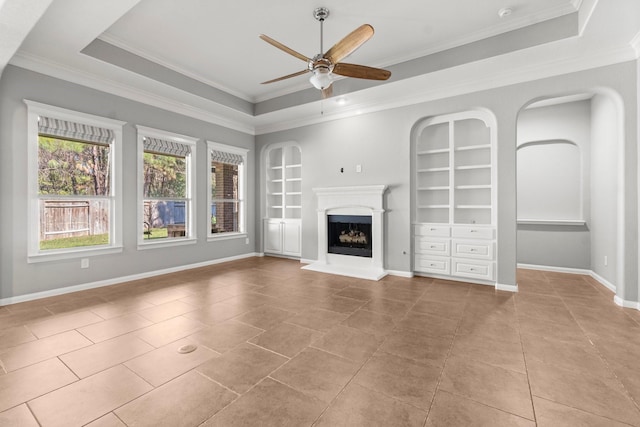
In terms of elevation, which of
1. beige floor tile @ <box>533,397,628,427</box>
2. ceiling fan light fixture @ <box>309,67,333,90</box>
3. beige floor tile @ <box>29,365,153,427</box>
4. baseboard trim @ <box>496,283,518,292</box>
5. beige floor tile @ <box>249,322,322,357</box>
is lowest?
beige floor tile @ <box>533,397,628,427</box>

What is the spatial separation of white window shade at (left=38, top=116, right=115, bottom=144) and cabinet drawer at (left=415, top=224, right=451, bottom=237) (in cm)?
497

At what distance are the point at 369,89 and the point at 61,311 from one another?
4.93 m

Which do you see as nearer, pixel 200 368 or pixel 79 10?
pixel 200 368

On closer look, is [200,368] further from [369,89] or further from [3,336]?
A: [369,89]

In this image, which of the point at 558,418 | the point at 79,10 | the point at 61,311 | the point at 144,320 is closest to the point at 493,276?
the point at 558,418

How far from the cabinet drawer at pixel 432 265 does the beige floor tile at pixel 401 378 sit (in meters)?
2.76

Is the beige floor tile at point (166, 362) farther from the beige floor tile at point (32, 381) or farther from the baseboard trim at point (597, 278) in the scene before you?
the baseboard trim at point (597, 278)

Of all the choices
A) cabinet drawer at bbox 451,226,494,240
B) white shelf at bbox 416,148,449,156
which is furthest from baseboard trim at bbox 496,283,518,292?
white shelf at bbox 416,148,449,156

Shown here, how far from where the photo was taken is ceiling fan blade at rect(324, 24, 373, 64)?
8.30ft

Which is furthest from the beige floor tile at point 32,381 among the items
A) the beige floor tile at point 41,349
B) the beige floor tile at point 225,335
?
the beige floor tile at point 225,335

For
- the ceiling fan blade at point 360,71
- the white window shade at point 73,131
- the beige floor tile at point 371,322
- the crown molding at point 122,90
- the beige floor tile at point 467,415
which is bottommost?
the beige floor tile at point 467,415

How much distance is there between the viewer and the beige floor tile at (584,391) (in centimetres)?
170

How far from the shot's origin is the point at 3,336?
2.65 m

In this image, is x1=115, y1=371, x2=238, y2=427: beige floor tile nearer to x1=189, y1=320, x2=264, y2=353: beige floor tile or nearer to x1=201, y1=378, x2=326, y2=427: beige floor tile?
x1=201, y1=378, x2=326, y2=427: beige floor tile
